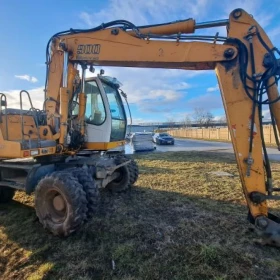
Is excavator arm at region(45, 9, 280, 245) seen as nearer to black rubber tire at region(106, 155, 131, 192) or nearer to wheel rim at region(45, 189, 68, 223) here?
wheel rim at region(45, 189, 68, 223)

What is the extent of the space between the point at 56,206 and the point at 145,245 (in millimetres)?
1656

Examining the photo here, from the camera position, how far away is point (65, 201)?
3670 millimetres

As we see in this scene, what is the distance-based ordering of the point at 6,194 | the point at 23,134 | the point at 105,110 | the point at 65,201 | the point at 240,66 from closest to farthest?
the point at 240,66 → the point at 65,201 → the point at 23,134 → the point at 105,110 → the point at 6,194

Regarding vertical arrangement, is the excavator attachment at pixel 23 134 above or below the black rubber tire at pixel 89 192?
above

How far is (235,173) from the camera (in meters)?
8.24

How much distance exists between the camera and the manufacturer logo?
13.7ft

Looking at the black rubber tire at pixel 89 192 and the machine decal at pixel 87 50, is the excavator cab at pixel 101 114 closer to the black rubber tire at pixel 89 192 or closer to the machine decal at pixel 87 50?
the machine decal at pixel 87 50

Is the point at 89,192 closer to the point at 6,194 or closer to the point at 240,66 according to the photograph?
the point at 6,194

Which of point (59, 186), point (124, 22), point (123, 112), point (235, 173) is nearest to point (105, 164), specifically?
point (59, 186)

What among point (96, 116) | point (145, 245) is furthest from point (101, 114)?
point (145, 245)

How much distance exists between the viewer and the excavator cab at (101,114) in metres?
4.83

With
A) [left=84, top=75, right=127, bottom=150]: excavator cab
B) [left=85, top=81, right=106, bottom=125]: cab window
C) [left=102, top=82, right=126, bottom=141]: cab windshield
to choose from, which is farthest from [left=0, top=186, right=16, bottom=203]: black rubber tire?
[left=102, top=82, right=126, bottom=141]: cab windshield

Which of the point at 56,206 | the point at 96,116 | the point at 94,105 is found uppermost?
the point at 94,105

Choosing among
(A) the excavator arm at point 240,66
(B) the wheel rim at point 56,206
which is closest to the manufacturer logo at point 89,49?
(A) the excavator arm at point 240,66
